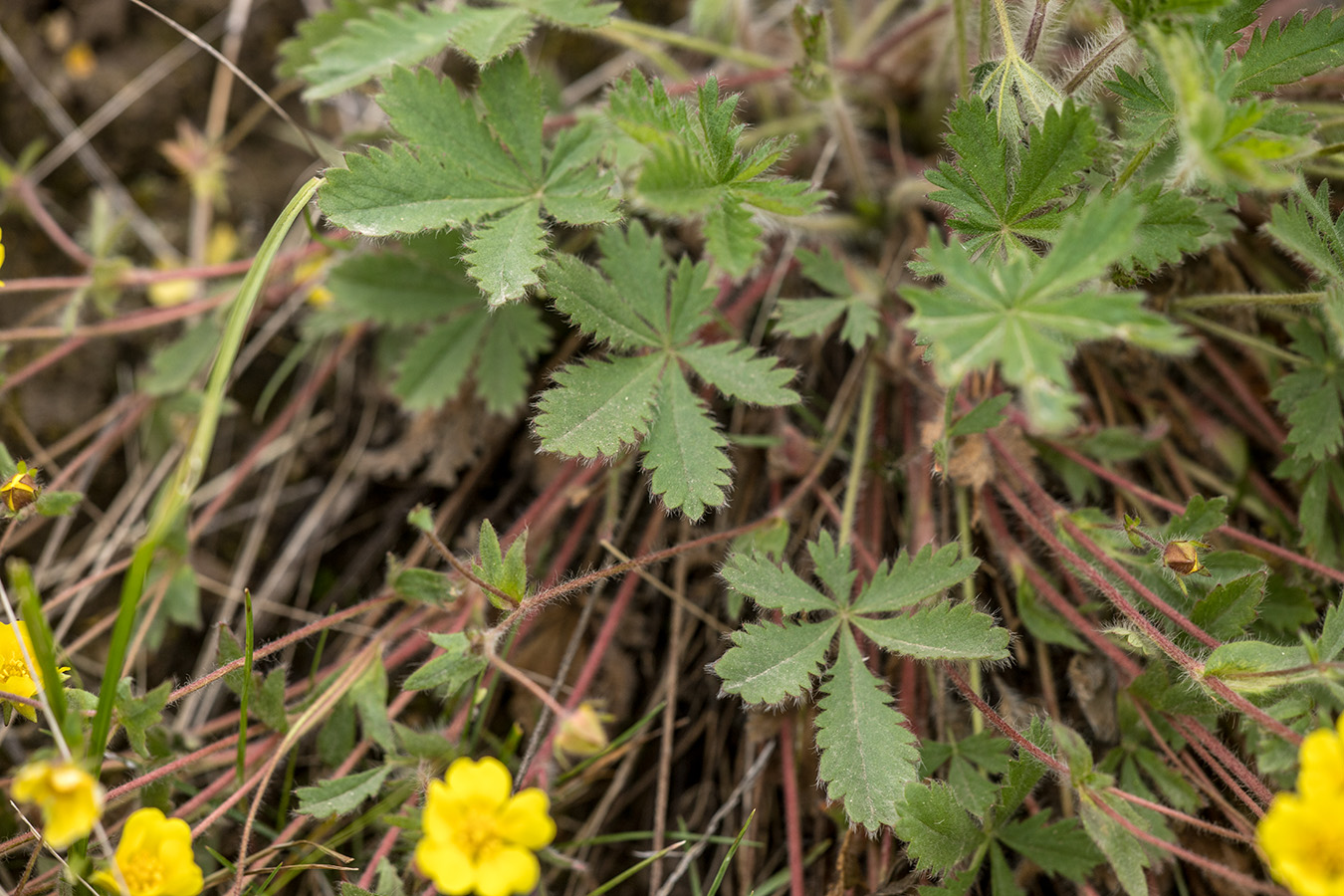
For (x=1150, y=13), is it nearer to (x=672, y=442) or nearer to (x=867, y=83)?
(x=672, y=442)

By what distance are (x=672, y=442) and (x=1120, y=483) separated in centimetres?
116

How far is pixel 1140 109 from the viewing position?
1913 millimetres

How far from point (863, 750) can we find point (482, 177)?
1536 millimetres

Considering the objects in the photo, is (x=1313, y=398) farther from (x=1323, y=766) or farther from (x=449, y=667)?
(x=449, y=667)

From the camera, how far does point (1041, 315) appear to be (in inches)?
60.8

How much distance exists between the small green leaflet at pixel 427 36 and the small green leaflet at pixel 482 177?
0.08 meters

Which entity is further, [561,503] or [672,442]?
[561,503]

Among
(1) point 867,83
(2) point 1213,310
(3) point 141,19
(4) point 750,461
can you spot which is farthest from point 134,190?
(2) point 1213,310

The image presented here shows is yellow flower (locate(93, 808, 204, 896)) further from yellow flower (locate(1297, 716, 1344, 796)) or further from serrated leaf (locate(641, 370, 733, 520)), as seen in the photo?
yellow flower (locate(1297, 716, 1344, 796))

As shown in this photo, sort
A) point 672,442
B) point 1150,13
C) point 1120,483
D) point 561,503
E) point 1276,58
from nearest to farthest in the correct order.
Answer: point 1150,13
point 1276,58
point 672,442
point 1120,483
point 561,503

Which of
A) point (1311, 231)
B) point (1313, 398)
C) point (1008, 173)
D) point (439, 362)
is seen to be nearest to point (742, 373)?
point (1008, 173)

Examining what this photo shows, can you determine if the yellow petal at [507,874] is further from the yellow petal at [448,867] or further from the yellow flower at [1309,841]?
the yellow flower at [1309,841]

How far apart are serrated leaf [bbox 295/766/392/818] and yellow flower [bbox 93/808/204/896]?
0.87 ft

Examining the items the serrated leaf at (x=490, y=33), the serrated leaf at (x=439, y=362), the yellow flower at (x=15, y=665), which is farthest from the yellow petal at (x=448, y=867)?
the serrated leaf at (x=490, y=33)
